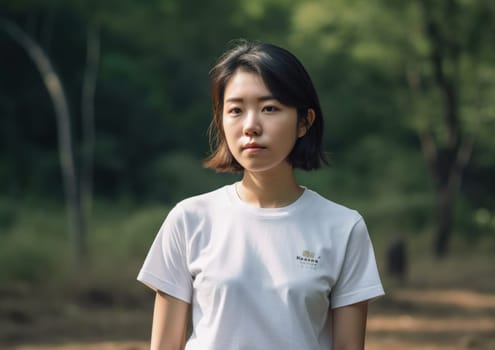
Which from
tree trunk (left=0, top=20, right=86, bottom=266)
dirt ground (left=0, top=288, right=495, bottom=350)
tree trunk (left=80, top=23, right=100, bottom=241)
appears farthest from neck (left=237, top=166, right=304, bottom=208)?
tree trunk (left=80, top=23, right=100, bottom=241)

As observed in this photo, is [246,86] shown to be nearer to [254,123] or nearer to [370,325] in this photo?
[254,123]

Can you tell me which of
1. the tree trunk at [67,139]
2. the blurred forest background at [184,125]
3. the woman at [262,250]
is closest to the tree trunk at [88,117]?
the blurred forest background at [184,125]

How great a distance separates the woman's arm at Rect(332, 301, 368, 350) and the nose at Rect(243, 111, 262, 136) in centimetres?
43

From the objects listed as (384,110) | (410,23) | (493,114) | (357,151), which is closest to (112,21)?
(410,23)

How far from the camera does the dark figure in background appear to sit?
1338cm

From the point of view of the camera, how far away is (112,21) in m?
15.4

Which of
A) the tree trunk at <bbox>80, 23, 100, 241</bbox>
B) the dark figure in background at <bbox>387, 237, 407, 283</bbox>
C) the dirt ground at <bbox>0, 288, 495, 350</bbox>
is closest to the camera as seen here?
the dirt ground at <bbox>0, 288, 495, 350</bbox>

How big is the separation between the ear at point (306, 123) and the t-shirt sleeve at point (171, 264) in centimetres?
33

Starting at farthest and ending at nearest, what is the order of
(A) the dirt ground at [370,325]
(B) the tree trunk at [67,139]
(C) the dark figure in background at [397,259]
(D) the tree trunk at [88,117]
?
1. (D) the tree trunk at [88,117]
2. (B) the tree trunk at [67,139]
3. (C) the dark figure in background at [397,259]
4. (A) the dirt ground at [370,325]

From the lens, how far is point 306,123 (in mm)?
2297

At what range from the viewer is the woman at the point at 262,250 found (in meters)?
2.12

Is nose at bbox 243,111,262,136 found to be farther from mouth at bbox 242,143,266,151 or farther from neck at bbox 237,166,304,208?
neck at bbox 237,166,304,208

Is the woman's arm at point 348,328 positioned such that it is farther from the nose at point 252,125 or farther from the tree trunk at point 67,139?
the tree trunk at point 67,139

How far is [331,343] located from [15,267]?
983 cm
